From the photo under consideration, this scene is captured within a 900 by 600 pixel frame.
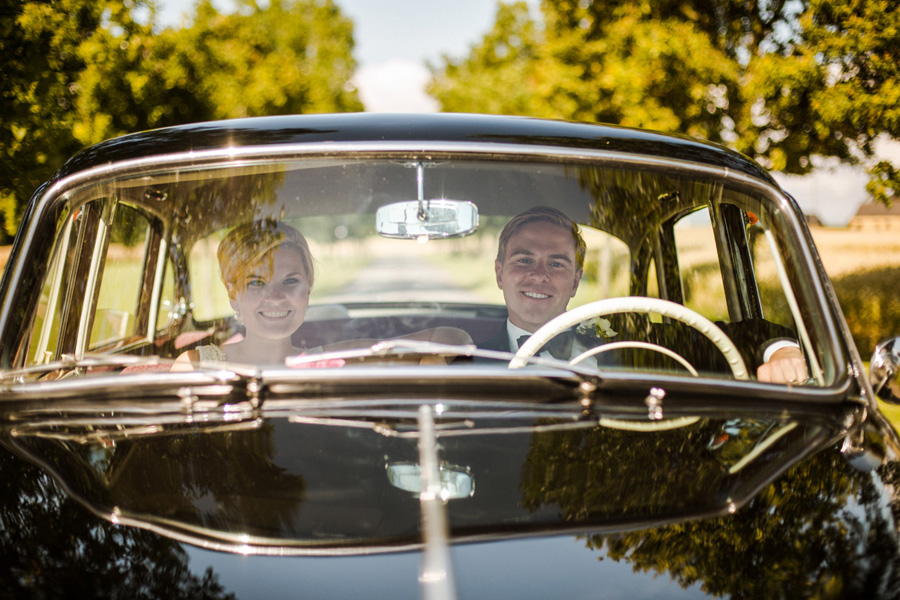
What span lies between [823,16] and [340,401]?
656 centimetres

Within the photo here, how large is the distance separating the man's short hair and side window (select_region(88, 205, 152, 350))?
1.30 m

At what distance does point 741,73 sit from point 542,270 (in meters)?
7.04

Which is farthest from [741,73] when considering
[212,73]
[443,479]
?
[212,73]

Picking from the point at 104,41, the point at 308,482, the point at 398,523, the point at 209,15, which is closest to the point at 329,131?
the point at 308,482

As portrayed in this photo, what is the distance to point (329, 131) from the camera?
7.16ft

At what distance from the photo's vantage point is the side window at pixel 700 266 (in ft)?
9.06

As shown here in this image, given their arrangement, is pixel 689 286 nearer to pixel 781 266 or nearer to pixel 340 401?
pixel 781 266

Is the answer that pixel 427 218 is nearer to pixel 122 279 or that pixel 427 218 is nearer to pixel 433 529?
pixel 433 529

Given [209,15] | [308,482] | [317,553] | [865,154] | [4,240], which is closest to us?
[317,553]

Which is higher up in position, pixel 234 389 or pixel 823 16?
pixel 823 16

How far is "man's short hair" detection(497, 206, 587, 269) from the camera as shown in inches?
105

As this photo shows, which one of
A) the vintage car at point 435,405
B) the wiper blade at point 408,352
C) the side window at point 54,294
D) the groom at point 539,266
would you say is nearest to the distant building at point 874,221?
the groom at point 539,266

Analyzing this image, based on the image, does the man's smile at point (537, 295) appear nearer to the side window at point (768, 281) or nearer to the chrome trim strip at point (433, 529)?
the side window at point (768, 281)

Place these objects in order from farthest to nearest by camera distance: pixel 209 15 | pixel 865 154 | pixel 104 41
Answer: pixel 209 15 → pixel 865 154 → pixel 104 41
